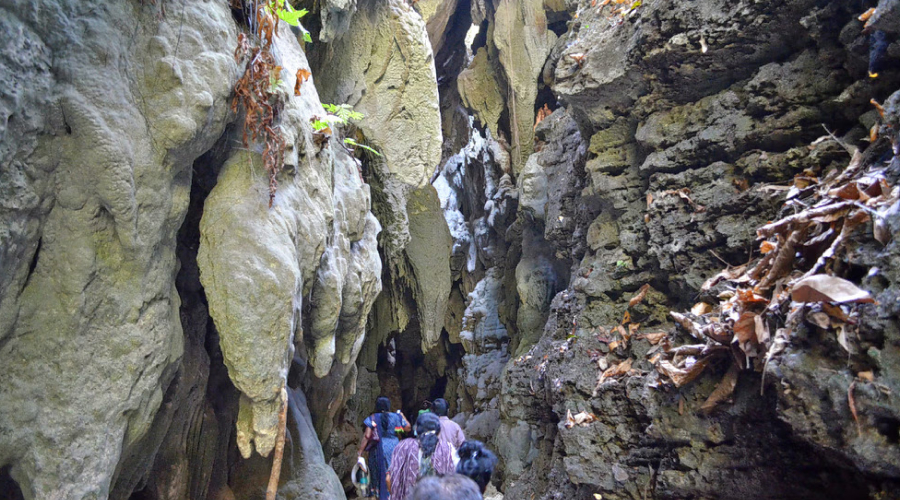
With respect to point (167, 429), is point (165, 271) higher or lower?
higher

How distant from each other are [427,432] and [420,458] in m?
0.22

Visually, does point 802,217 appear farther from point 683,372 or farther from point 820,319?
point 683,372

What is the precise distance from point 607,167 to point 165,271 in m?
4.48

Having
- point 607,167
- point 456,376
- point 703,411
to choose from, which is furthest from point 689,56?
point 456,376

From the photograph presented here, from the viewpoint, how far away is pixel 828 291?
238cm

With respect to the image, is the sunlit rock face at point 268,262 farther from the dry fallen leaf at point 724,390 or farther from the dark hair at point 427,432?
the dry fallen leaf at point 724,390

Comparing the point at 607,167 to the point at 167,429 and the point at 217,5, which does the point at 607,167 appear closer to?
the point at 217,5

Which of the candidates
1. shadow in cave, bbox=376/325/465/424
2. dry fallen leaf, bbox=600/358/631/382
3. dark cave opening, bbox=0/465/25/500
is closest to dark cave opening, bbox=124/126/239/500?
dark cave opening, bbox=0/465/25/500

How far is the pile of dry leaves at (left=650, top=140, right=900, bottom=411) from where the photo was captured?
245cm

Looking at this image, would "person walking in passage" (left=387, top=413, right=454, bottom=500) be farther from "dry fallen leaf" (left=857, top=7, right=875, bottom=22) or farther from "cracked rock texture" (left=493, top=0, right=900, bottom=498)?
"dry fallen leaf" (left=857, top=7, right=875, bottom=22)

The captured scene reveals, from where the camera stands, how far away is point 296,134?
372 cm

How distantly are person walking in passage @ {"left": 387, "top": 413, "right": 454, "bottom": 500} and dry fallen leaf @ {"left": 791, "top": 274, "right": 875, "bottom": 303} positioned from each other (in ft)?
7.58

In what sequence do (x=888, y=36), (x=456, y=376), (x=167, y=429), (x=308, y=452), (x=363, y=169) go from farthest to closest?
(x=456, y=376) < (x=363, y=169) < (x=308, y=452) < (x=167, y=429) < (x=888, y=36)

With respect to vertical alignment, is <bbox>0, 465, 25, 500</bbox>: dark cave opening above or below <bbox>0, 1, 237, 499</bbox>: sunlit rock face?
below
